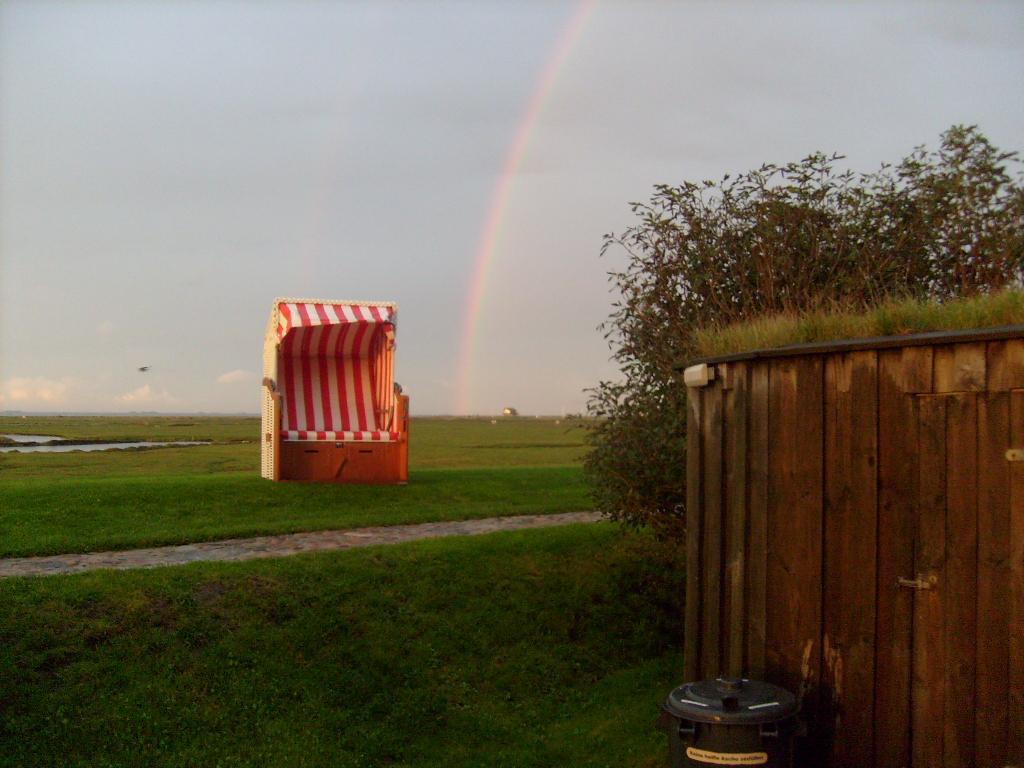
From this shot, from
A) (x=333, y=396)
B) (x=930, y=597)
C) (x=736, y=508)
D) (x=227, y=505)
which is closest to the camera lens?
(x=930, y=597)

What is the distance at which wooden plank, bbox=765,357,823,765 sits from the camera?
590cm

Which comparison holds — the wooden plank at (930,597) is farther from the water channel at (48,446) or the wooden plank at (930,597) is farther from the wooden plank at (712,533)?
the water channel at (48,446)

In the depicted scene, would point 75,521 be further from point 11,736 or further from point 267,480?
point 11,736

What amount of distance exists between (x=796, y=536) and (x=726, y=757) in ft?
5.09

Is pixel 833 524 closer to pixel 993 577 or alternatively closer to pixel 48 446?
pixel 993 577

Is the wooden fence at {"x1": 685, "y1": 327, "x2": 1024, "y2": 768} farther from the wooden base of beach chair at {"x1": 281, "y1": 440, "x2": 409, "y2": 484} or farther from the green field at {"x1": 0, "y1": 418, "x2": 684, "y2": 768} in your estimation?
the wooden base of beach chair at {"x1": 281, "y1": 440, "x2": 409, "y2": 484}

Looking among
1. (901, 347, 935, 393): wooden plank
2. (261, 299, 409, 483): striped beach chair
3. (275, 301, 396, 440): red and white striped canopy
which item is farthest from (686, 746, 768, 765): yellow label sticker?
(275, 301, 396, 440): red and white striped canopy

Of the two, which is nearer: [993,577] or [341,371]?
[993,577]

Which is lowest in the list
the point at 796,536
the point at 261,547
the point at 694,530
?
the point at 261,547

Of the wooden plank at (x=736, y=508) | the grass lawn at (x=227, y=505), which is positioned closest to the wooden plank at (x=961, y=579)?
the wooden plank at (x=736, y=508)

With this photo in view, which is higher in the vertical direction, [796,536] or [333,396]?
[333,396]

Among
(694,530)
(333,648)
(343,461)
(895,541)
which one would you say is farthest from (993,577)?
(343,461)

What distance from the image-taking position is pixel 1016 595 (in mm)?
4734

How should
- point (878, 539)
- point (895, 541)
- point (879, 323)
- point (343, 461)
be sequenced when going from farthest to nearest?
1. point (343, 461)
2. point (879, 323)
3. point (878, 539)
4. point (895, 541)
